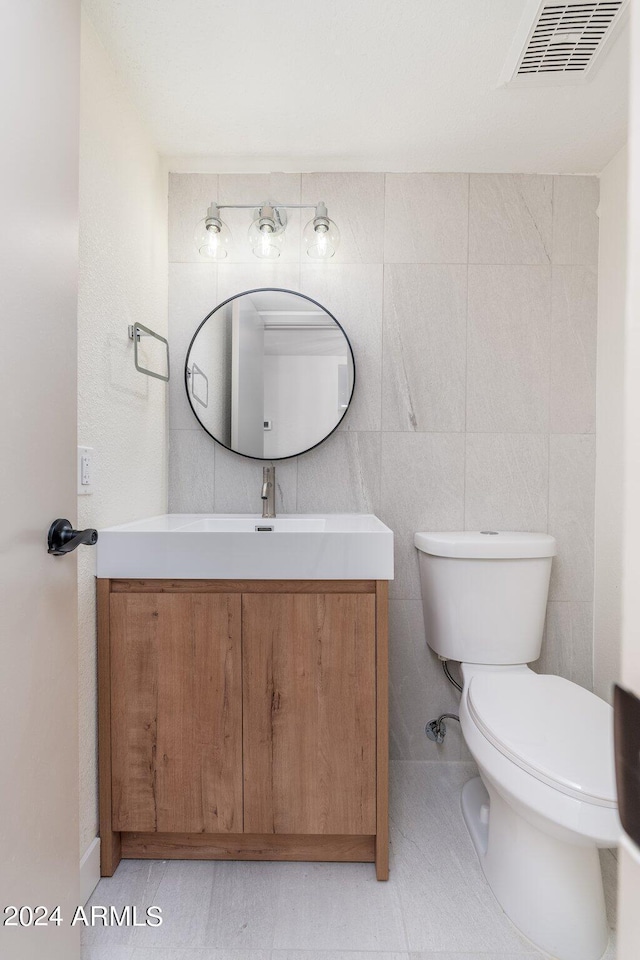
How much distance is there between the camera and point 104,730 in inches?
54.2

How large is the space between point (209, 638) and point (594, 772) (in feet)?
2.94

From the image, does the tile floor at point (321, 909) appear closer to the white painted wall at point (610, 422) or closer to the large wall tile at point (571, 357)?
the white painted wall at point (610, 422)

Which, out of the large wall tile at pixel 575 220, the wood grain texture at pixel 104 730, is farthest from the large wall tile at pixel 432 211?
the wood grain texture at pixel 104 730

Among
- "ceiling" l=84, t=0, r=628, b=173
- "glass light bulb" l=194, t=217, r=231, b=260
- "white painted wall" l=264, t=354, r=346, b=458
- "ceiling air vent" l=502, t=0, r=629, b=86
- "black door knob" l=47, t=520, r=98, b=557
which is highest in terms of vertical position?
"ceiling" l=84, t=0, r=628, b=173

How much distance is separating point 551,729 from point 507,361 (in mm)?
1193

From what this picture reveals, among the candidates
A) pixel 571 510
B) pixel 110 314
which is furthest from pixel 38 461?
pixel 571 510

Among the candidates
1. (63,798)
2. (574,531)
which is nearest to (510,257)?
(574,531)

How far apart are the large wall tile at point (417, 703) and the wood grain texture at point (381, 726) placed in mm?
532

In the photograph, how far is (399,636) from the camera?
6.24 feet

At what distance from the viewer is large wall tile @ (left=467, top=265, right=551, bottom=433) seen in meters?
1.91

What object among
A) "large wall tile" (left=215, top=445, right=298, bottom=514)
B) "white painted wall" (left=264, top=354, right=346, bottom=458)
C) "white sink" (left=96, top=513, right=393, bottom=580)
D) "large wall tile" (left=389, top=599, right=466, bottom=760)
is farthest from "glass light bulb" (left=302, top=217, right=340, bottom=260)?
"large wall tile" (left=389, top=599, right=466, bottom=760)

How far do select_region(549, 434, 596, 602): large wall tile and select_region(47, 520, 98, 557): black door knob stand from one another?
154 centimetres

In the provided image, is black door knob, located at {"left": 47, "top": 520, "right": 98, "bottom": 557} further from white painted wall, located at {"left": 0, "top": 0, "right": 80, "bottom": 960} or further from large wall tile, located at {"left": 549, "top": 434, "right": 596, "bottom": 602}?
large wall tile, located at {"left": 549, "top": 434, "right": 596, "bottom": 602}

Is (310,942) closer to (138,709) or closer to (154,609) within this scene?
(138,709)
